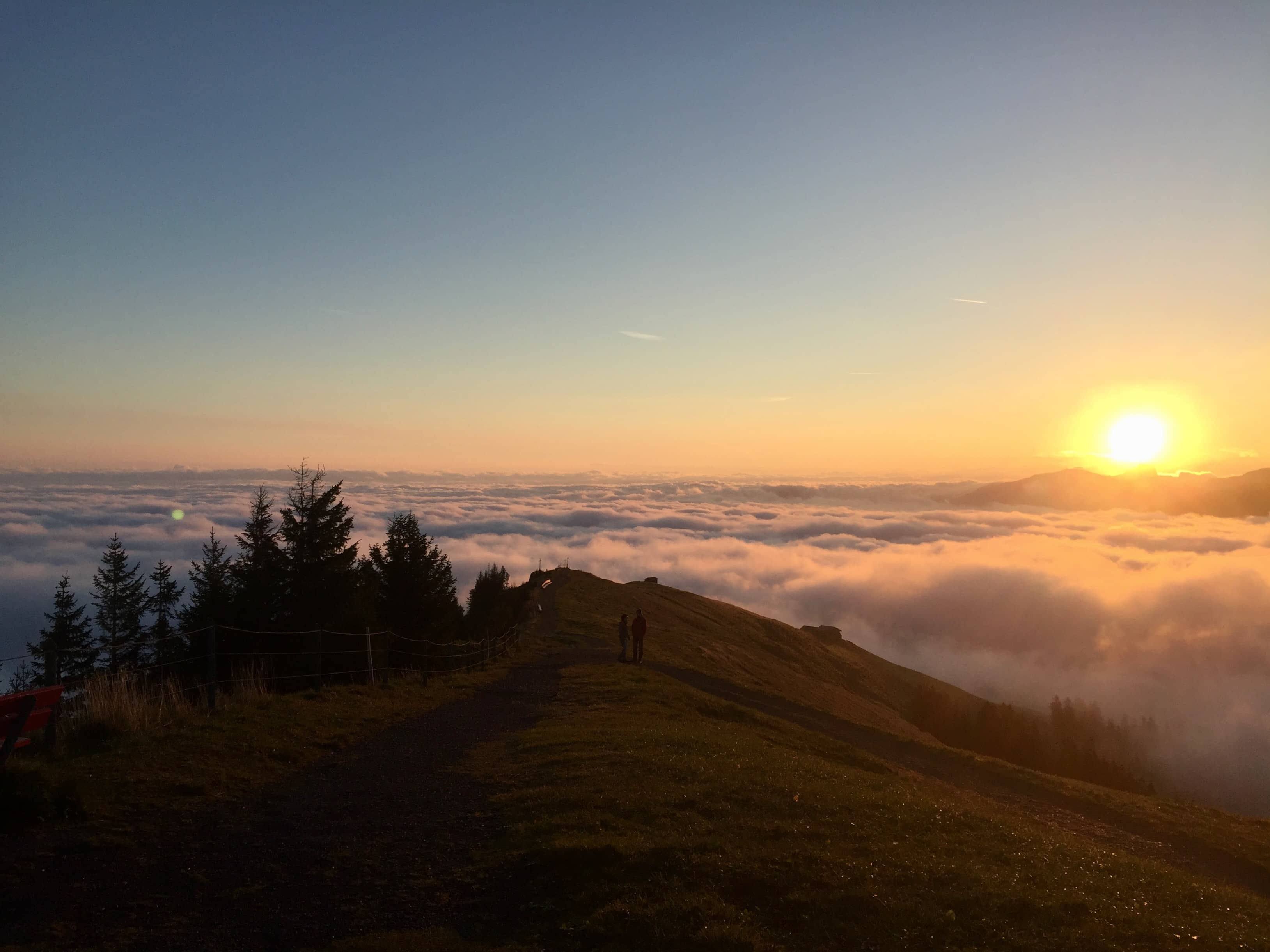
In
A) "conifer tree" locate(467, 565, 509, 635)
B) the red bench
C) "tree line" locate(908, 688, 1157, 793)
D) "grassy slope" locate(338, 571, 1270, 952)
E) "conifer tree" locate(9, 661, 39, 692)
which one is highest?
the red bench

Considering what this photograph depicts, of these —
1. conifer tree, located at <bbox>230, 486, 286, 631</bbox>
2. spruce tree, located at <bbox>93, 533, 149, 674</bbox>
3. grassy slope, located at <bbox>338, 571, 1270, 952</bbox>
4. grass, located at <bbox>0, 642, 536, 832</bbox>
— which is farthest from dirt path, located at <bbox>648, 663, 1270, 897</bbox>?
spruce tree, located at <bbox>93, 533, 149, 674</bbox>

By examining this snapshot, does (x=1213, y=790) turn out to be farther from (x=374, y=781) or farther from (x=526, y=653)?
(x=374, y=781)

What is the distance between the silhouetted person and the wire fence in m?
5.91

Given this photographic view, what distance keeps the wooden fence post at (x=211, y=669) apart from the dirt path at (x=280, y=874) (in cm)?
385

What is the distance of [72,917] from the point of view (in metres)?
6.73

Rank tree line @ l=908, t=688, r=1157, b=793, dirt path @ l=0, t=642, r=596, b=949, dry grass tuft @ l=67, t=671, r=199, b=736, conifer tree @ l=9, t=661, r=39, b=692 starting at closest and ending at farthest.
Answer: dirt path @ l=0, t=642, r=596, b=949, dry grass tuft @ l=67, t=671, r=199, b=736, conifer tree @ l=9, t=661, r=39, b=692, tree line @ l=908, t=688, r=1157, b=793

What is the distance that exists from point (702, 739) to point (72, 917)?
12.2m

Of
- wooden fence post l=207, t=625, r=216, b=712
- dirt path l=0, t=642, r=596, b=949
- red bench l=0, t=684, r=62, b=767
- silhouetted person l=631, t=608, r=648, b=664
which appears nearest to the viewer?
dirt path l=0, t=642, r=596, b=949

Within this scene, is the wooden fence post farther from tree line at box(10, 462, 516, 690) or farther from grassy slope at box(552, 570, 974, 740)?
grassy slope at box(552, 570, 974, 740)

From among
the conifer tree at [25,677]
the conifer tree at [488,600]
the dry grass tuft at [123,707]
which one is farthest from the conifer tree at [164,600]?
the dry grass tuft at [123,707]

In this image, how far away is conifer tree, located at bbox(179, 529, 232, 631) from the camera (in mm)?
41406

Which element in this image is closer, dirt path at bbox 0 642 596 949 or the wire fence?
dirt path at bbox 0 642 596 949

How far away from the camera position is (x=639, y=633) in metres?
33.5

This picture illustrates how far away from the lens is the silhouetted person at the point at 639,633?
33.4 metres
